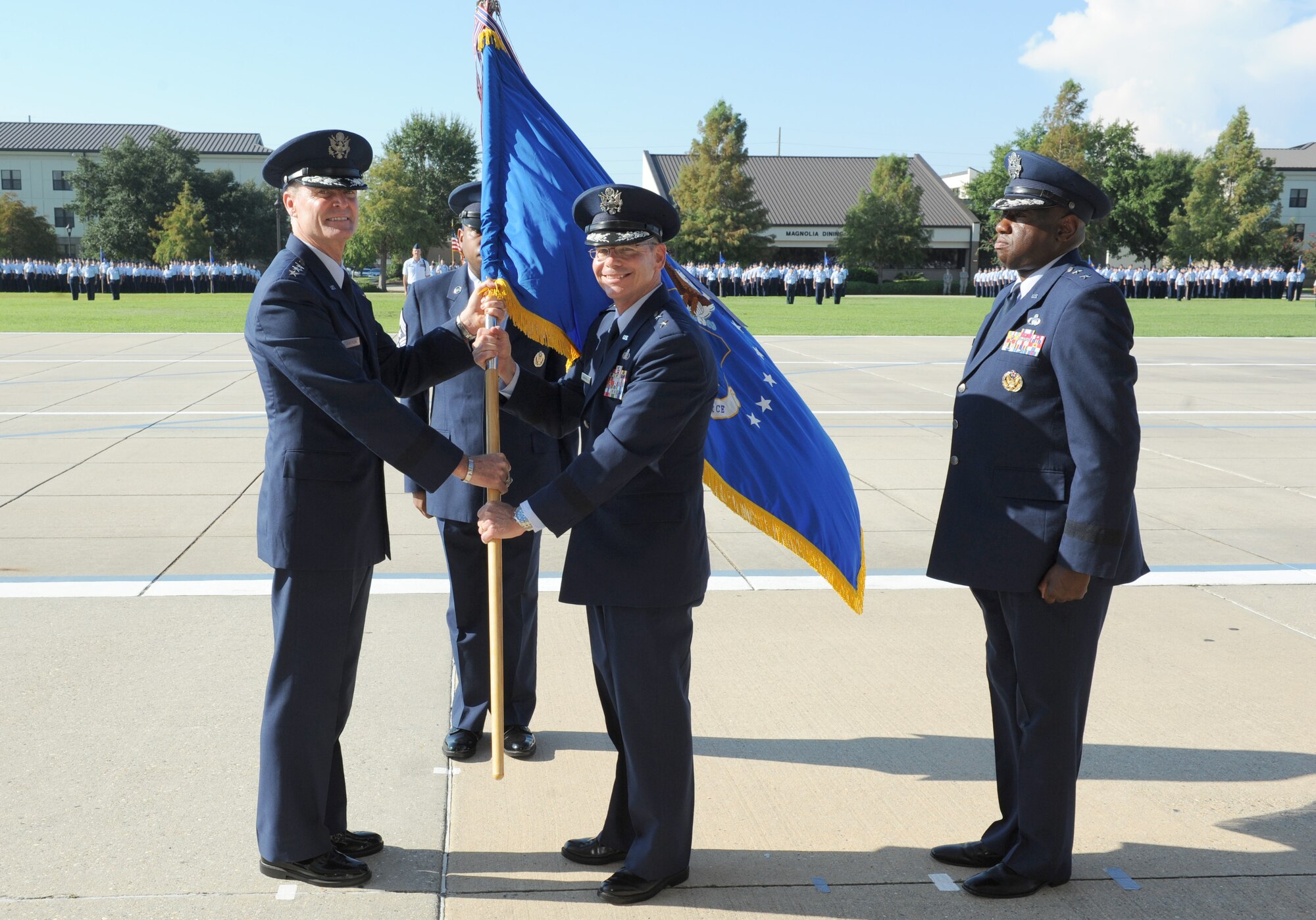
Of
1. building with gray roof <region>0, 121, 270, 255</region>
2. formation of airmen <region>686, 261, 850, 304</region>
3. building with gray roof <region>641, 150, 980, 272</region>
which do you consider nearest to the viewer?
formation of airmen <region>686, 261, 850, 304</region>

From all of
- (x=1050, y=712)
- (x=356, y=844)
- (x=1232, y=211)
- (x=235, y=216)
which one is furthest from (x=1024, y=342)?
(x=235, y=216)

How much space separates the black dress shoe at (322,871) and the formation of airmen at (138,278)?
53.8 m

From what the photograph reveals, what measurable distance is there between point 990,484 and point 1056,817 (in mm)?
1028

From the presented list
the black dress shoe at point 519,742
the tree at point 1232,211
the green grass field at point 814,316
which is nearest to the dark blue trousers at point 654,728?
the black dress shoe at point 519,742

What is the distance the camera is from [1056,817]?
3.33 m

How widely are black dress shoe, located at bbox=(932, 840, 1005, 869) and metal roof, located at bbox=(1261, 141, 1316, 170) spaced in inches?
4263

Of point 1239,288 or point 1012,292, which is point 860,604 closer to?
point 1012,292

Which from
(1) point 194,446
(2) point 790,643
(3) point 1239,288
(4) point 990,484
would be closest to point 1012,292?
(4) point 990,484

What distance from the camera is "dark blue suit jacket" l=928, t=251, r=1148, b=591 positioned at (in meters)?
3.10

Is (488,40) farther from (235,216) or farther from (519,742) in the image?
(235,216)

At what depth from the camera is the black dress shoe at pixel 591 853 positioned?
11.4 feet

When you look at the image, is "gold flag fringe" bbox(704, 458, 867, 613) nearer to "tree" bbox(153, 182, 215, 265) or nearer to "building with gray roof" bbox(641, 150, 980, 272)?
"building with gray roof" bbox(641, 150, 980, 272)

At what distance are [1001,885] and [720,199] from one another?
68977mm

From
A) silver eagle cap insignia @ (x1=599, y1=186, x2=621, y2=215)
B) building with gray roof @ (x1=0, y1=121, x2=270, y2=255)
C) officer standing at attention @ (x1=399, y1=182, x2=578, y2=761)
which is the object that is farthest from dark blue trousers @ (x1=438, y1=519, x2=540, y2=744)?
building with gray roof @ (x1=0, y1=121, x2=270, y2=255)
